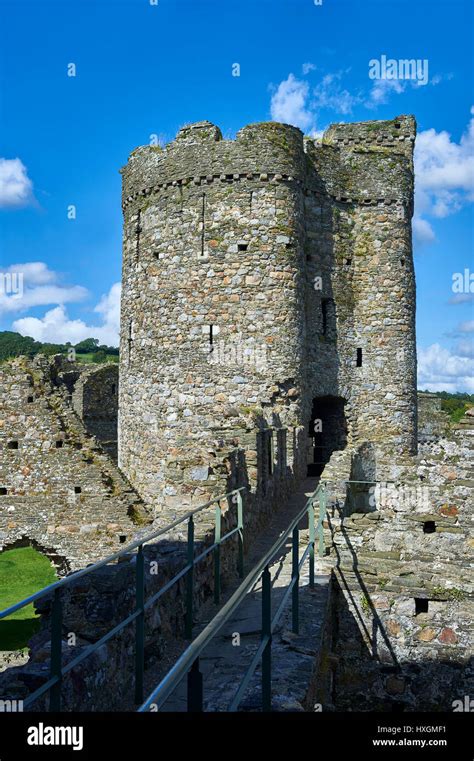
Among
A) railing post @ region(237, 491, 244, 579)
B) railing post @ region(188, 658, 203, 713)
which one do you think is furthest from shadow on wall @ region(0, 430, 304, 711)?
railing post @ region(188, 658, 203, 713)

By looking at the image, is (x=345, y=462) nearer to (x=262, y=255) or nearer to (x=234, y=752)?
(x=262, y=255)

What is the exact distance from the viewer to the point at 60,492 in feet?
47.5

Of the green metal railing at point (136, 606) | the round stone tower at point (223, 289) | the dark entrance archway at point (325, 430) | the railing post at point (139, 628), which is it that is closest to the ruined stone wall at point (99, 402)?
the dark entrance archway at point (325, 430)

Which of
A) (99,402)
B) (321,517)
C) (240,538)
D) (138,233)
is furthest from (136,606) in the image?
(99,402)

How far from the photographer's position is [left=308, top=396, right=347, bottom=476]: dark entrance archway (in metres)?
20.8

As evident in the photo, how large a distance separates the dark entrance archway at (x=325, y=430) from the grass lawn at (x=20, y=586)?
8.29 metres

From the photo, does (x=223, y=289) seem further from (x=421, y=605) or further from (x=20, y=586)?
(x=421, y=605)

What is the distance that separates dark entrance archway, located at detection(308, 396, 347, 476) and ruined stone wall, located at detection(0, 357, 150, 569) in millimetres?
7964

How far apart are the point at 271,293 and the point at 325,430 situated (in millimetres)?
5291

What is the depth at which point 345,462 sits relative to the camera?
45.5 feet

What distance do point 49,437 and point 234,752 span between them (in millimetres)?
11666

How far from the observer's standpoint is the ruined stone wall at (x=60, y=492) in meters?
14.3

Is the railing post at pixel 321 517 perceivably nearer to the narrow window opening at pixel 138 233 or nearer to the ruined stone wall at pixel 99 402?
the narrow window opening at pixel 138 233

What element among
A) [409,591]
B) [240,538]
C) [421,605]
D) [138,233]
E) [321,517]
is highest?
[138,233]
